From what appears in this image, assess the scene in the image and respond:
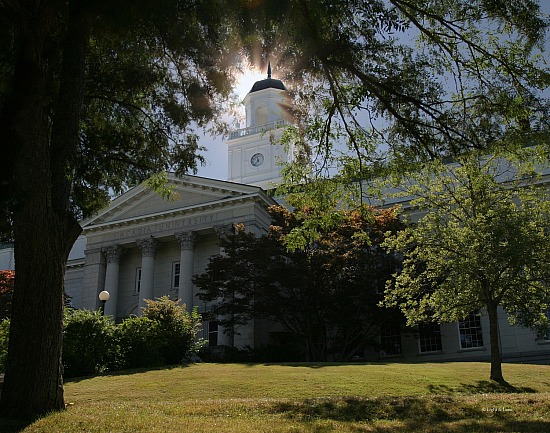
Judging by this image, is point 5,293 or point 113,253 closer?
point 5,293

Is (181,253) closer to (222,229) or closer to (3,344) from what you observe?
(222,229)

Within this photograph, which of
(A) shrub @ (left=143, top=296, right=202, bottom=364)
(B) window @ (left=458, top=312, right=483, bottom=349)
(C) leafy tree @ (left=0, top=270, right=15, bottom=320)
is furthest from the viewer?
(C) leafy tree @ (left=0, top=270, right=15, bottom=320)

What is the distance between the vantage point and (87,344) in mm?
19781

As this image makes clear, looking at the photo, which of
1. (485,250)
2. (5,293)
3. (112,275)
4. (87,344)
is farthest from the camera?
(112,275)

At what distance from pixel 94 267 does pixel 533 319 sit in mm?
32296

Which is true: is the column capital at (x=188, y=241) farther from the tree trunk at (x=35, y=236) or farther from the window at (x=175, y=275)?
the tree trunk at (x=35, y=236)

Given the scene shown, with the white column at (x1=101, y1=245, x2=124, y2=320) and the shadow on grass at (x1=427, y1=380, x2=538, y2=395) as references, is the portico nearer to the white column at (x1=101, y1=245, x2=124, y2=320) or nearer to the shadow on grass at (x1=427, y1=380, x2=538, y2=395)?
the white column at (x1=101, y1=245, x2=124, y2=320)

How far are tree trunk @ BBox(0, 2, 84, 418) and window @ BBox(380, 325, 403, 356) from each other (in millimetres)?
26346

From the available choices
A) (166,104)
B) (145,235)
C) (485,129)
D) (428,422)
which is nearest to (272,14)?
(166,104)

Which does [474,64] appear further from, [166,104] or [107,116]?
[107,116]

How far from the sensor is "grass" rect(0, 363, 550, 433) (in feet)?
26.3

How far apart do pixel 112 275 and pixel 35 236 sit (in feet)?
111

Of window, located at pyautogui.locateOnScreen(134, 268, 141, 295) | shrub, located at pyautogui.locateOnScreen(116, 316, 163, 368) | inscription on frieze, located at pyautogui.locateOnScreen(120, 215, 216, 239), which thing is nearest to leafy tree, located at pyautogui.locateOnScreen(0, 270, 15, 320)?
inscription on frieze, located at pyautogui.locateOnScreen(120, 215, 216, 239)

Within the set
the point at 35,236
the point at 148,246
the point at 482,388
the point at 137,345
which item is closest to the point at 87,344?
the point at 137,345
